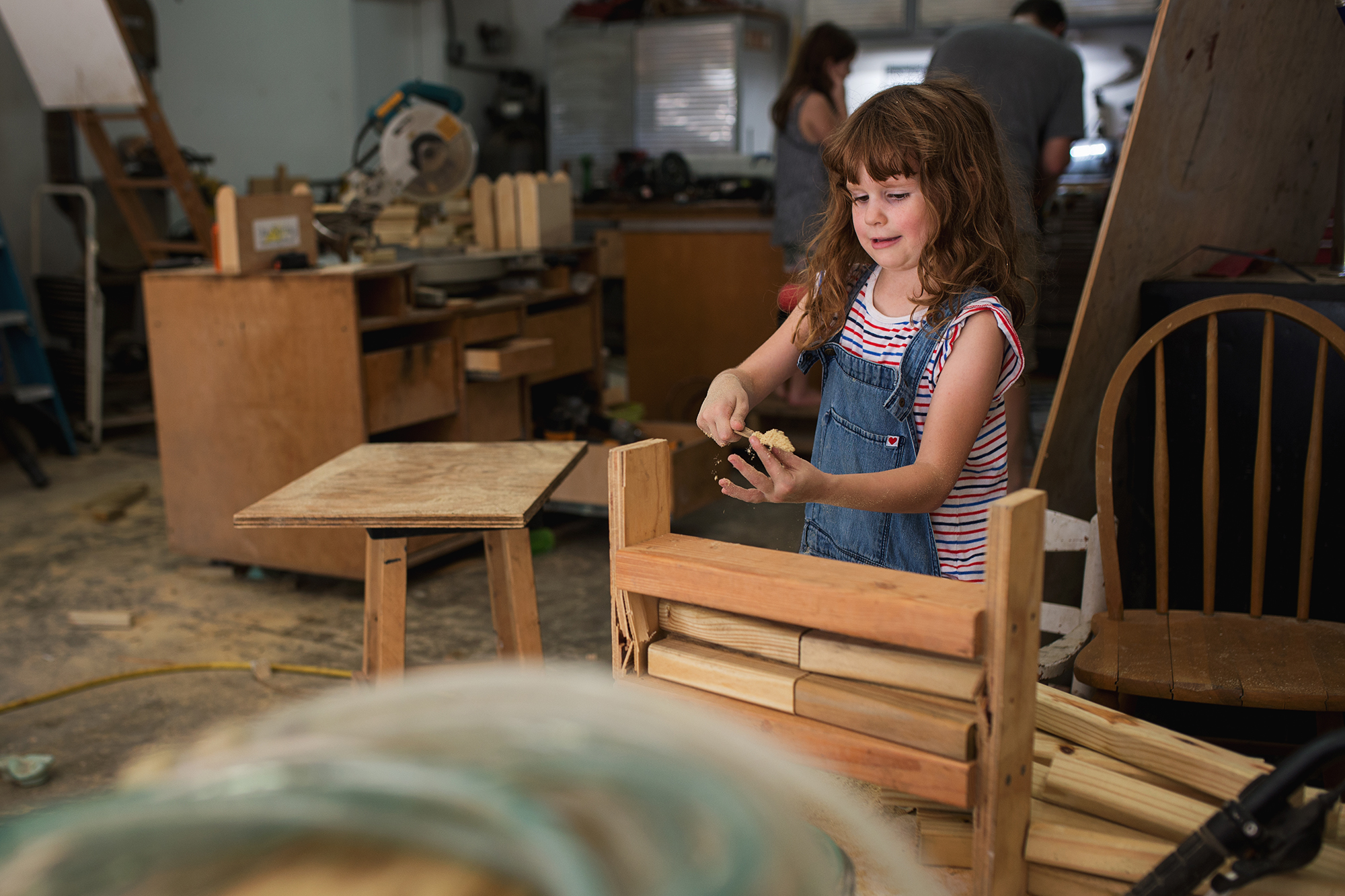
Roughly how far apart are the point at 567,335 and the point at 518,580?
1.97 meters

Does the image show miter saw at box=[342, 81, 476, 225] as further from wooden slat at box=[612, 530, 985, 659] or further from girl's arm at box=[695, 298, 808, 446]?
wooden slat at box=[612, 530, 985, 659]

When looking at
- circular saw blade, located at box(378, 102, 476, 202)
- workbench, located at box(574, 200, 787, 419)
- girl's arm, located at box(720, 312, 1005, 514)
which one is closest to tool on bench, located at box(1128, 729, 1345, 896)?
girl's arm, located at box(720, 312, 1005, 514)

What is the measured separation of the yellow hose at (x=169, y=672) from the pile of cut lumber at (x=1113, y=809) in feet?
6.16

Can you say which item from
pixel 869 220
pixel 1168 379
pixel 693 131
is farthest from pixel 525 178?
pixel 693 131

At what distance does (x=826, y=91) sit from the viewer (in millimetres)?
3756

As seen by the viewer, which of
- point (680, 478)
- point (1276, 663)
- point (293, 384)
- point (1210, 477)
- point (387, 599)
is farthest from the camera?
point (680, 478)

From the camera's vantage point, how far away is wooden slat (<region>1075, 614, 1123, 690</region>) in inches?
56.6

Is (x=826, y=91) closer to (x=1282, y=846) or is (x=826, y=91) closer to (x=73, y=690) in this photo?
(x=73, y=690)

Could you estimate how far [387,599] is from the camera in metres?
1.81

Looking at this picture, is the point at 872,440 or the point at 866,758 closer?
the point at 866,758

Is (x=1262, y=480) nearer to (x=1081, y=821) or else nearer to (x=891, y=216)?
(x=891, y=216)

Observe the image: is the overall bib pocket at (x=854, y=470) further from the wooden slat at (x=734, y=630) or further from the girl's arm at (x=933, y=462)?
the wooden slat at (x=734, y=630)

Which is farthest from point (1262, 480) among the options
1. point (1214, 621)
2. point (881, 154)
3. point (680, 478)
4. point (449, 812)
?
point (680, 478)

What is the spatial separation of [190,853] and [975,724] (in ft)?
1.87
